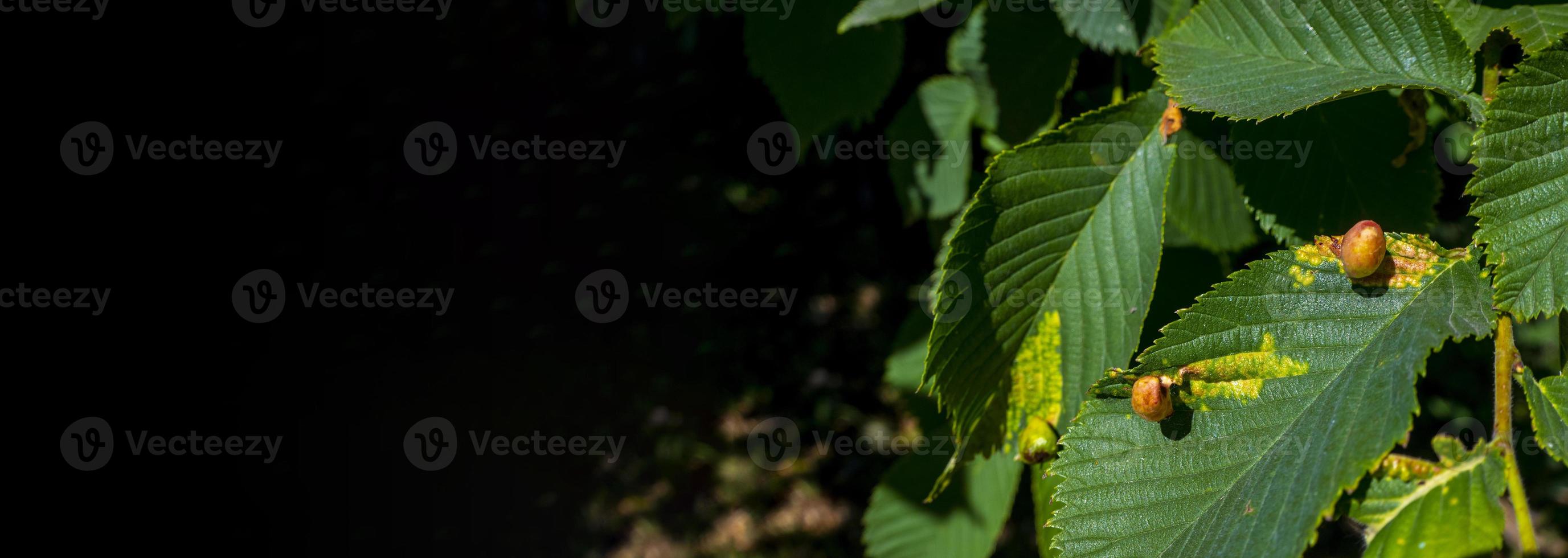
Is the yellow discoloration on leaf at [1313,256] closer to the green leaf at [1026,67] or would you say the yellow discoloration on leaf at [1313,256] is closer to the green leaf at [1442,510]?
the green leaf at [1442,510]

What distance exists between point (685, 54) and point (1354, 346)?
3411 millimetres

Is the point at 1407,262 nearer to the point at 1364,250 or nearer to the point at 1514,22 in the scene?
the point at 1364,250

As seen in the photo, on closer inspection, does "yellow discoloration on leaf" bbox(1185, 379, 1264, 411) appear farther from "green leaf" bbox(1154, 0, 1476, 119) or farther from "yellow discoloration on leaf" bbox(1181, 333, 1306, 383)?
"green leaf" bbox(1154, 0, 1476, 119)

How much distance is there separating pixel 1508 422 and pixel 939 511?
1.18m

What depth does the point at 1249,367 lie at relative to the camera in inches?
35.3

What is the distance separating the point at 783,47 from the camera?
170cm

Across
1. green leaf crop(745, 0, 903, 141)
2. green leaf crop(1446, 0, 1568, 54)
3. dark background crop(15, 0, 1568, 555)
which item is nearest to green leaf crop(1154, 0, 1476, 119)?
green leaf crop(1446, 0, 1568, 54)

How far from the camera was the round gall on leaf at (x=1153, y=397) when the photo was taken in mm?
877

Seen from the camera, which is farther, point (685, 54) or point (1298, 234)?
point (685, 54)

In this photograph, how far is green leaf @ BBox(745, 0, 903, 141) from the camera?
5.55 ft

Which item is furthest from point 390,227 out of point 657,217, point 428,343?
point 657,217

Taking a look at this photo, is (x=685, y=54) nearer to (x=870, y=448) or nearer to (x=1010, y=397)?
(x=870, y=448)

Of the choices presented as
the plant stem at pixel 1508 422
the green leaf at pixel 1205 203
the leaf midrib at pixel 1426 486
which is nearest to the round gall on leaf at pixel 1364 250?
the plant stem at pixel 1508 422

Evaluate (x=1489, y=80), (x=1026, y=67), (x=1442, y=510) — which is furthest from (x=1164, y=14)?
(x=1442, y=510)
